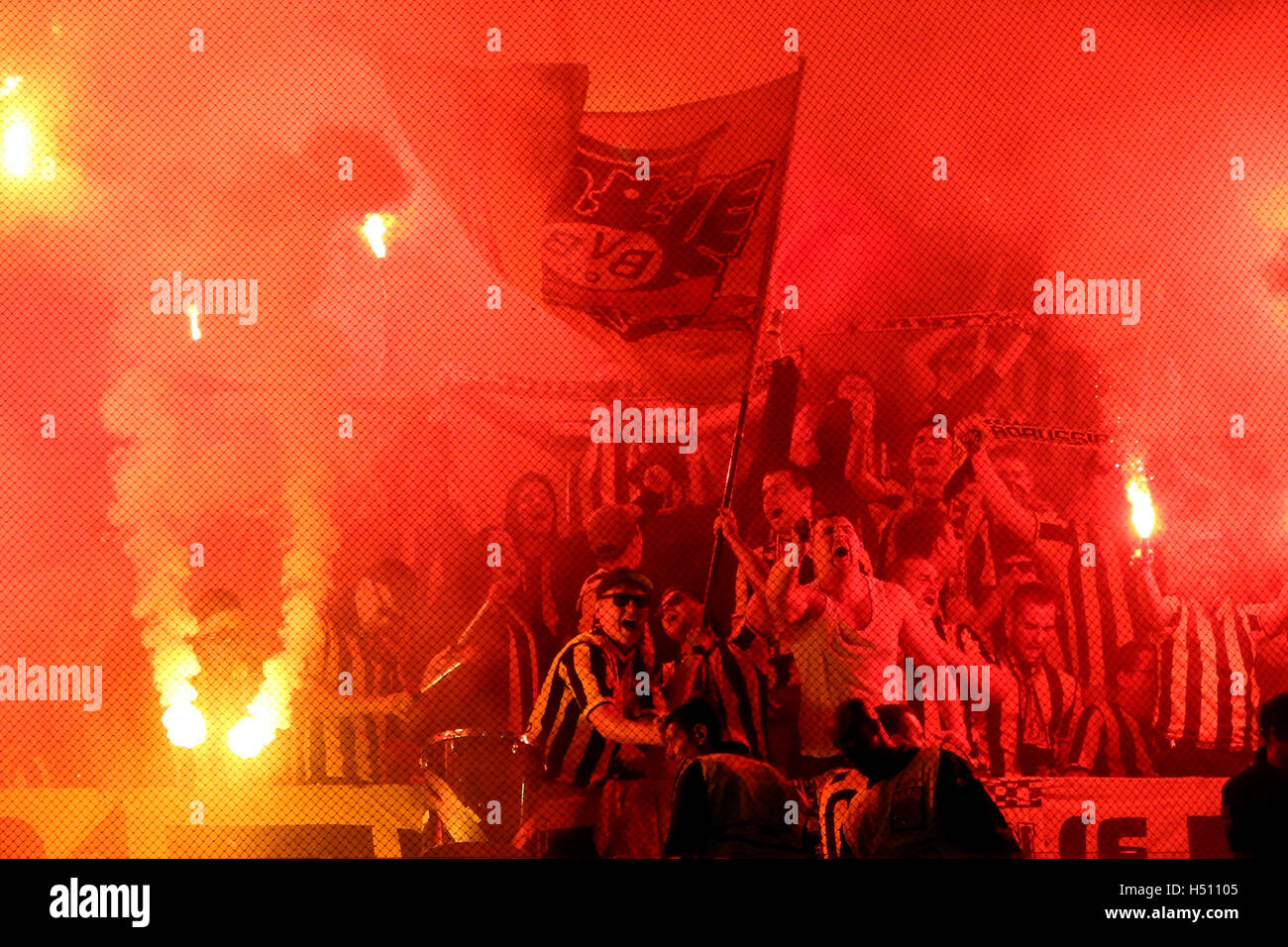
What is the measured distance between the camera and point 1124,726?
403cm

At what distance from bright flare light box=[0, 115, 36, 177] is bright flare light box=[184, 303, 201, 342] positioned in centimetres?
73

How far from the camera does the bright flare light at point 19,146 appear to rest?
13.6 feet

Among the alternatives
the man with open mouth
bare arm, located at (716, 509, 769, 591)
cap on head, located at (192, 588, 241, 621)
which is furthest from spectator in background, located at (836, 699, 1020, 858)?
cap on head, located at (192, 588, 241, 621)

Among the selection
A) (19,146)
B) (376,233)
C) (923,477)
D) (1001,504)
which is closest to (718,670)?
(923,477)

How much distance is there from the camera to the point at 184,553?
4.04 metres

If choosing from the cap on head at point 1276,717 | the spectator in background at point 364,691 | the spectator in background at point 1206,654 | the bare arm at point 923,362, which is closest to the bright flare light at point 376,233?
the spectator in background at point 364,691

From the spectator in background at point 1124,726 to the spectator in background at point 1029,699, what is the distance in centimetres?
5

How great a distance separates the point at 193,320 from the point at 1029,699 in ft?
9.79

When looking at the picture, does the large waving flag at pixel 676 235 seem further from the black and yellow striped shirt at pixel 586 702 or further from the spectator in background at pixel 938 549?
the black and yellow striped shirt at pixel 586 702

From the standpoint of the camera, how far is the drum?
3.94 meters

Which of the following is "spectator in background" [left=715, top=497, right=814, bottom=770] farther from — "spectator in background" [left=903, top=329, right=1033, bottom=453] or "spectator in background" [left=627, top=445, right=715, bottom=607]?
"spectator in background" [left=903, top=329, right=1033, bottom=453]

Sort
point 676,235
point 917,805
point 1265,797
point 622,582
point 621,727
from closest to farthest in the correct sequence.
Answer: point 917,805
point 1265,797
point 621,727
point 622,582
point 676,235

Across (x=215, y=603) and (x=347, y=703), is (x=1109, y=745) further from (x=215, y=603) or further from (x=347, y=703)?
(x=215, y=603)
